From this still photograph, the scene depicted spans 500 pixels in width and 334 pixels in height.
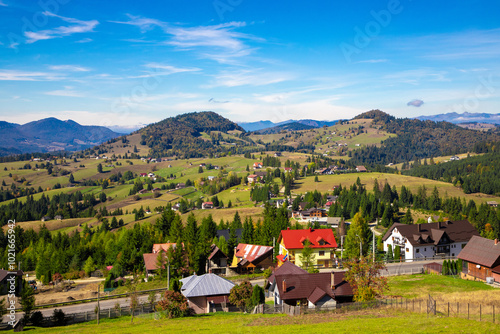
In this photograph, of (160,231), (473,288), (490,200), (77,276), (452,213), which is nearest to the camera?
(473,288)

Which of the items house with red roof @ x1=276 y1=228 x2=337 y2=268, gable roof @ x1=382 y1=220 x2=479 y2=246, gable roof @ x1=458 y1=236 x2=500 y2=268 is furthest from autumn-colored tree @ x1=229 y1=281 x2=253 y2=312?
gable roof @ x1=382 y1=220 x2=479 y2=246

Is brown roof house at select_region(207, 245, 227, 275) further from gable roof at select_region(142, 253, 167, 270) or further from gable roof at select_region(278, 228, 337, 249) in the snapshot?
gable roof at select_region(278, 228, 337, 249)

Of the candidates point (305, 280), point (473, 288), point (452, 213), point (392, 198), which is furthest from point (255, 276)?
point (392, 198)

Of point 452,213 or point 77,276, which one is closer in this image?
point 77,276

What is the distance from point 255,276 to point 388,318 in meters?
37.0

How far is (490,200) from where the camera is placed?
513 ft

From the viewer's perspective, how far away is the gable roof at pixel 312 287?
41481mm

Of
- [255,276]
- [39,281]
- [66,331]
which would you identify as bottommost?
[39,281]

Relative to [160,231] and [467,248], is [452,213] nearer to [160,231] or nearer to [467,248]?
[467,248]

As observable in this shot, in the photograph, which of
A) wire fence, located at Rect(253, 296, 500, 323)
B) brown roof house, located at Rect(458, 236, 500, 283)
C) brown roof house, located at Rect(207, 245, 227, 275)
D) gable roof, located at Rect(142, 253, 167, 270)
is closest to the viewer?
wire fence, located at Rect(253, 296, 500, 323)

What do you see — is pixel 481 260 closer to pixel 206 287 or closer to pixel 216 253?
pixel 206 287

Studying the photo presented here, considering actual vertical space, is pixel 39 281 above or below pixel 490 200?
below

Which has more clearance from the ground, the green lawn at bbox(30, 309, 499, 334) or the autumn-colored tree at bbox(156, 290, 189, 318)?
the green lawn at bbox(30, 309, 499, 334)

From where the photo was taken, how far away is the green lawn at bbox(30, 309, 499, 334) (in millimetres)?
25641
